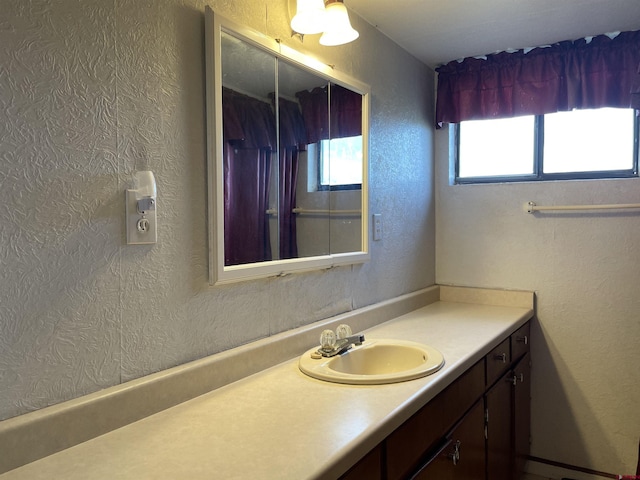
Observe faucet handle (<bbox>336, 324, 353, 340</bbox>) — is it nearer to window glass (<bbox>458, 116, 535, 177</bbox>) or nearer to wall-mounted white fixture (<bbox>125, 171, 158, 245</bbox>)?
wall-mounted white fixture (<bbox>125, 171, 158, 245</bbox>)

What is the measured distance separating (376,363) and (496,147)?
4.88 ft

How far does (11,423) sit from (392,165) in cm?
175

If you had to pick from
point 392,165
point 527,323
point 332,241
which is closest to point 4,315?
point 332,241

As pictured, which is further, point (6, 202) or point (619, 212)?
point (619, 212)

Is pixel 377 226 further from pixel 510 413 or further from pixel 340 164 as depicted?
pixel 510 413

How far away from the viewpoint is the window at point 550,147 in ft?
7.45

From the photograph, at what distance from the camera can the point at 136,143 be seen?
3.61 ft

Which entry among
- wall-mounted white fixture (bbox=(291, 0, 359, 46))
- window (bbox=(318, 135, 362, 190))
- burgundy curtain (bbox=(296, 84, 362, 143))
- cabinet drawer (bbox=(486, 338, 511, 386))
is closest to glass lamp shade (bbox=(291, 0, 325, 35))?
wall-mounted white fixture (bbox=(291, 0, 359, 46))

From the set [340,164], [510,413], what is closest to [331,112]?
[340,164]

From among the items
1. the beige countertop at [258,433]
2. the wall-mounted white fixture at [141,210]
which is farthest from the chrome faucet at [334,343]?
the wall-mounted white fixture at [141,210]

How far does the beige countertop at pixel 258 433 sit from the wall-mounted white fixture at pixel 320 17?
3.44 ft

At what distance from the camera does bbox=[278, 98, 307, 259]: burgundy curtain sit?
1.54m

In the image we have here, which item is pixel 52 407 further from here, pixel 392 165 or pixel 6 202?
pixel 392 165

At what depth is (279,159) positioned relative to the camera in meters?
1.52
